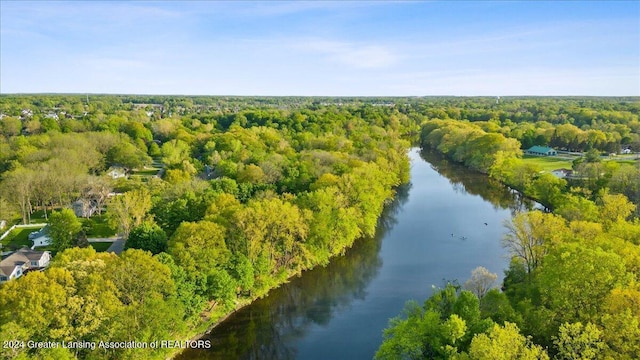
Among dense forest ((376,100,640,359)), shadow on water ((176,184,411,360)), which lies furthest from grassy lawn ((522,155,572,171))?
shadow on water ((176,184,411,360))

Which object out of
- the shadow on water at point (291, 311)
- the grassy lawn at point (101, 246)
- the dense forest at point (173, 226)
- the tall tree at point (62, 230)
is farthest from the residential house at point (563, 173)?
the tall tree at point (62, 230)

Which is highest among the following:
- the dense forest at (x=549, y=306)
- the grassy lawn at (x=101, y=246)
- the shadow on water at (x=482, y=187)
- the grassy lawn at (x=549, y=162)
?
the dense forest at (x=549, y=306)

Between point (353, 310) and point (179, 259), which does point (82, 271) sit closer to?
point (179, 259)

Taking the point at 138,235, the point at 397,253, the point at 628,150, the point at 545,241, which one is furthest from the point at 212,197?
the point at 628,150

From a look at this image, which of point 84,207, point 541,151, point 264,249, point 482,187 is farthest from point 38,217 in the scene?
point 541,151

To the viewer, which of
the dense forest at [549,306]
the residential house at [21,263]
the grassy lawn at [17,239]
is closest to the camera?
the dense forest at [549,306]

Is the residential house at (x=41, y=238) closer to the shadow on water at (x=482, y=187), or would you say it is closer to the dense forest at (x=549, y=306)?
the dense forest at (x=549, y=306)
